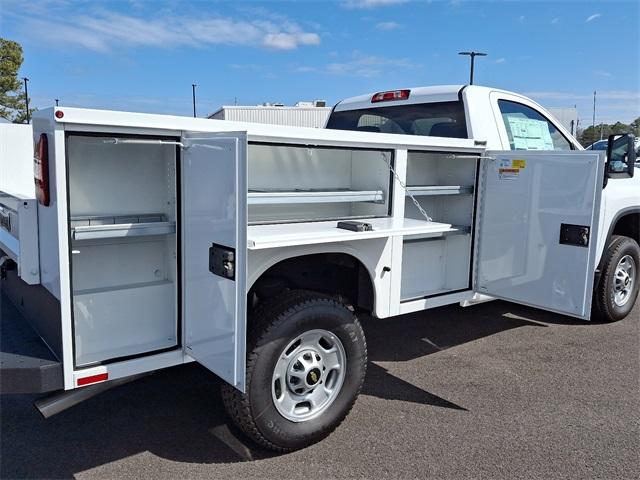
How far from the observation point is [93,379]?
2.80 m

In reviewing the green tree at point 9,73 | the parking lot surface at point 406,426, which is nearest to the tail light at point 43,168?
the parking lot surface at point 406,426

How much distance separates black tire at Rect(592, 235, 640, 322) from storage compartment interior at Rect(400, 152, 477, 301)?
1.66 meters

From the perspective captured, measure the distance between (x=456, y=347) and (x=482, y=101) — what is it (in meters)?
2.16

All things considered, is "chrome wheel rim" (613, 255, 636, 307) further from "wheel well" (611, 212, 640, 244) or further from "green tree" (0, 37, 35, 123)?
"green tree" (0, 37, 35, 123)

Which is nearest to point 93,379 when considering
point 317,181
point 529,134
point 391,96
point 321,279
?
point 321,279

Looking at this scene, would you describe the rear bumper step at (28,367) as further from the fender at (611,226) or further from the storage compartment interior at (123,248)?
the fender at (611,226)

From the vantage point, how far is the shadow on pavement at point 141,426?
10.4 ft

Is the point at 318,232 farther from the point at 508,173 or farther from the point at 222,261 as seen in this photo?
the point at 508,173

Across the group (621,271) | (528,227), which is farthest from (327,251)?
A: (621,271)

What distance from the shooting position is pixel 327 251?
3.33 meters

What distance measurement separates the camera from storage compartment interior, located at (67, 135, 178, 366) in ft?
9.61

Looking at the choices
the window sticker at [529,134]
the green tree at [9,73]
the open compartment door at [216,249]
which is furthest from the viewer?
the green tree at [9,73]

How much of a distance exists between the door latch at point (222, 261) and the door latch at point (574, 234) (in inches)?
98.7

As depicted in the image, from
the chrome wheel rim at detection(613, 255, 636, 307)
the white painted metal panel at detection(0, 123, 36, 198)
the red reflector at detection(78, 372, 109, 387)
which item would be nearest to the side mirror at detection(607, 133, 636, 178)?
the chrome wheel rim at detection(613, 255, 636, 307)
